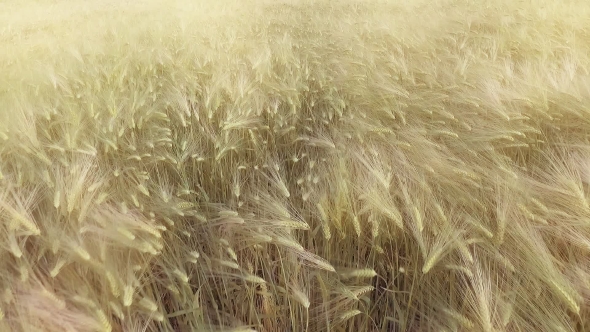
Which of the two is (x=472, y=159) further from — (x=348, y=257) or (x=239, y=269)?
(x=239, y=269)

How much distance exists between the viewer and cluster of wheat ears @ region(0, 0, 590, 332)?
0.64m

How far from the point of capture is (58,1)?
5.54 m

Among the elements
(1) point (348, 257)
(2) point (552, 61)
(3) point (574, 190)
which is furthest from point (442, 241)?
(2) point (552, 61)

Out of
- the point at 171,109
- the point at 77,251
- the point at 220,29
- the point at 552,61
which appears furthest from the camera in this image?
the point at 220,29

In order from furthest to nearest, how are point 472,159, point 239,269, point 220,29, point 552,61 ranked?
point 220,29, point 552,61, point 472,159, point 239,269

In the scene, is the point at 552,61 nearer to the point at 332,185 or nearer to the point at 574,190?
the point at 574,190

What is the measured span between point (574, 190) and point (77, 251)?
2.90 feet

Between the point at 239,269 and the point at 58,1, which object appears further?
the point at 58,1

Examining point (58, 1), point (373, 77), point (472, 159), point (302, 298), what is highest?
point (58, 1)

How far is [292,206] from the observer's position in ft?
2.54

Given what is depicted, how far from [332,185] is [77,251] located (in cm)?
46

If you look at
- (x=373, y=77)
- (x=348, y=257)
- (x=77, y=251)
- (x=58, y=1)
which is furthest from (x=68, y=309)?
(x=58, y=1)

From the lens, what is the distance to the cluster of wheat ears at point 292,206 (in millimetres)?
642

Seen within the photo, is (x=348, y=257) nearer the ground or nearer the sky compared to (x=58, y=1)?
nearer the ground
